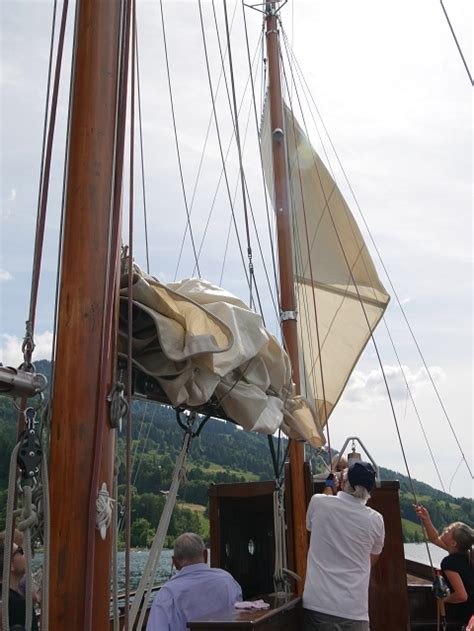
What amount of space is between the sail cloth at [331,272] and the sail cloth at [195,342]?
27.9ft

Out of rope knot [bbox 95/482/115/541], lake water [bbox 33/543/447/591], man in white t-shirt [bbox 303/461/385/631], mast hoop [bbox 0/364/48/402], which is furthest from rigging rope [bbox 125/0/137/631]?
man in white t-shirt [bbox 303/461/385/631]

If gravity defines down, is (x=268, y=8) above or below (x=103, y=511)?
above

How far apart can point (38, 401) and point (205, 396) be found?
2.49 feet

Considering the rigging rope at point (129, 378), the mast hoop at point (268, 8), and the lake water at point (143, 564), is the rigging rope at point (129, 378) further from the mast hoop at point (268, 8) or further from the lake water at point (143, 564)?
the mast hoop at point (268, 8)

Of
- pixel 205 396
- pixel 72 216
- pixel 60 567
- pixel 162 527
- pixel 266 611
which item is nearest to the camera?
pixel 60 567

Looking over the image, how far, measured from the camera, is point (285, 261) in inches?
288

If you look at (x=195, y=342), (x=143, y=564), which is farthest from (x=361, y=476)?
(x=143, y=564)

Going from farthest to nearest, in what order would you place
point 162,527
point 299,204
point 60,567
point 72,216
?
point 299,204 → point 162,527 → point 72,216 → point 60,567

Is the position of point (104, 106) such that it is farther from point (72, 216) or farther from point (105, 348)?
point (105, 348)

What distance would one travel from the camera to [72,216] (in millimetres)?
2650

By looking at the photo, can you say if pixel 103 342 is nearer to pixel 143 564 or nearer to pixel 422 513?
pixel 422 513

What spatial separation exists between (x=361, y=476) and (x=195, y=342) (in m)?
1.37

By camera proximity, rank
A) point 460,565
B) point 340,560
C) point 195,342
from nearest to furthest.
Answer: point 195,342 → point 340,560 → point 460,565

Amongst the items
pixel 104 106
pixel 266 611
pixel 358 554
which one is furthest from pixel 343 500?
pixel 104 106
